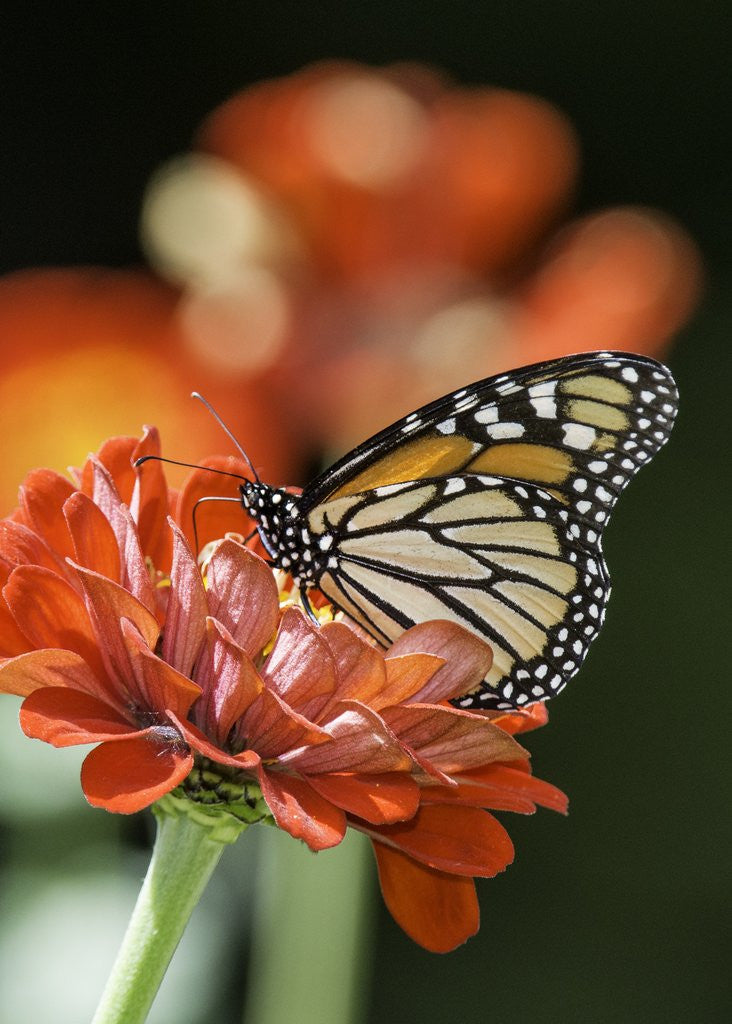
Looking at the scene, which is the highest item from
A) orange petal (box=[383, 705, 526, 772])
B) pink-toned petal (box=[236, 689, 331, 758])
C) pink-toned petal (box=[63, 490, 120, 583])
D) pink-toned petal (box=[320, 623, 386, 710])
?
pink-toned petal (box=[63, 490, 120, 583])

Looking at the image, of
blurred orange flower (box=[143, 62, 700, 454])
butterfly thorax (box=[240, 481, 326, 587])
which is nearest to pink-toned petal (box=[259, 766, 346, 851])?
butterfly thorax (box=[240, 481, 326, 587])

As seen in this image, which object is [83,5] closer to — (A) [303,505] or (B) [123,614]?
(A) [303,505]

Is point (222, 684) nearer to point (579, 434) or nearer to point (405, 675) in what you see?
point (405, 675)

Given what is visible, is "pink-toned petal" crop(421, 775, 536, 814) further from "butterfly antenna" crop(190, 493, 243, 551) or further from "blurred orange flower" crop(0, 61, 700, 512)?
"blurred orange flower" crop(0, 61, 700, 512)

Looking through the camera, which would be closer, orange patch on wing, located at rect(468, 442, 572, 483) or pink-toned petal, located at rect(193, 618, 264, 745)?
pink-toned petal, located at rect(193, 618, 264, 745)

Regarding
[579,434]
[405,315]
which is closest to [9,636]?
[579,434]

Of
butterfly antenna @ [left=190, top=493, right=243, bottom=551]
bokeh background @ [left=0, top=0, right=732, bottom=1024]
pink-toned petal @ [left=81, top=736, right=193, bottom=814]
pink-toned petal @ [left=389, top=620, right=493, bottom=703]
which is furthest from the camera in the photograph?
bokeh background @ [left=0, top=0, right=732, bottom=1024]

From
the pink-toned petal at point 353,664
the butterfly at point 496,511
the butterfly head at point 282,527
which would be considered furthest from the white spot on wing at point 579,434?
the pink-toned petal at point 353,664
